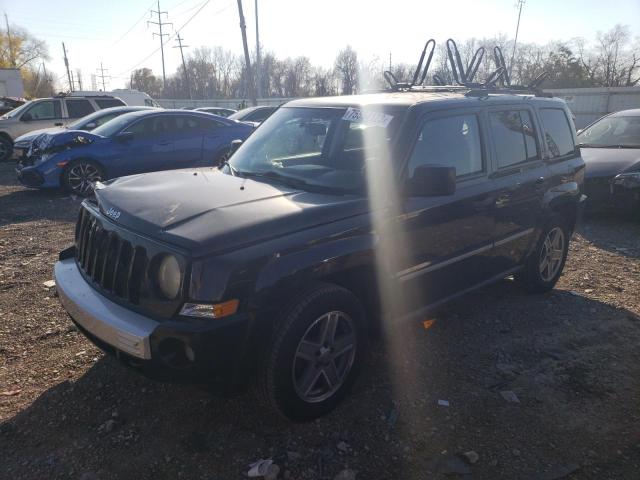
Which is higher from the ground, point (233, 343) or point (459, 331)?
point (233, 343)

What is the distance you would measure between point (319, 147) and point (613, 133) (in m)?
7.34

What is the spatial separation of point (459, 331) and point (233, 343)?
237 centimetres

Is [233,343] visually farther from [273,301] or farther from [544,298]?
[544,298]

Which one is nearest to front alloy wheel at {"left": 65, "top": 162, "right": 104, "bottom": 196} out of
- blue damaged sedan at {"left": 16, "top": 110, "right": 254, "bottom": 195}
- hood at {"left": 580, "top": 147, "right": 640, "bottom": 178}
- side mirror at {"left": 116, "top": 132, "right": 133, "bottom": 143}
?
blue damaged sedan at {"left": 16, "top": 110, "right": 254, "bottom": 195}

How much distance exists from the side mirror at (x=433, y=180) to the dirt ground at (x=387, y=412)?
4.33 feet

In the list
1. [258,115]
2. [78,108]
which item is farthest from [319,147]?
[78,108]

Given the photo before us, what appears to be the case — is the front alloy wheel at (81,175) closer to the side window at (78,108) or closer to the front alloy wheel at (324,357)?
the side window at (78,108)

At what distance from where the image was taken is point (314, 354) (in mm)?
2869

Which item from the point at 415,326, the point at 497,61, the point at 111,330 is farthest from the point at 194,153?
the point at 111,330

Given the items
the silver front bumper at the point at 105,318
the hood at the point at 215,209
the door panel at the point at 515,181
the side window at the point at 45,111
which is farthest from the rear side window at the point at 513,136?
the side window at the point at 45,111

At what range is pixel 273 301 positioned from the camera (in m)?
2.55

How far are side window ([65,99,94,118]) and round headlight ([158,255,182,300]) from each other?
1378 cm

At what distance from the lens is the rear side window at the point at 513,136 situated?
4051 mm

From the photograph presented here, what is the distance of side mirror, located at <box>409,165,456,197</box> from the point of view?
3082 millimetres
